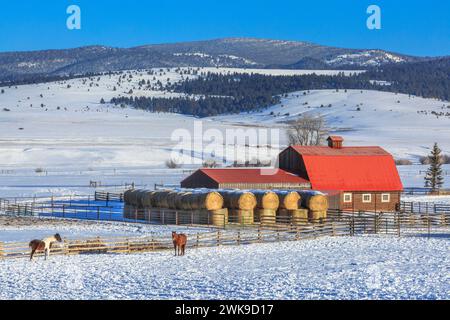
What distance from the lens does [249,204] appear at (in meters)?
41.0

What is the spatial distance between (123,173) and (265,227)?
43523 millimetres

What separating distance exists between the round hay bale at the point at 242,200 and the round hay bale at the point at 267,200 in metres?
0.29

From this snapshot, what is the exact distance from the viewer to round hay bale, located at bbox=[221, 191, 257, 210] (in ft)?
134

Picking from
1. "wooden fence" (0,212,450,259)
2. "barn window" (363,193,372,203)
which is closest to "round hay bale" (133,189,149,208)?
"wooden fence" (0,212,450,259)

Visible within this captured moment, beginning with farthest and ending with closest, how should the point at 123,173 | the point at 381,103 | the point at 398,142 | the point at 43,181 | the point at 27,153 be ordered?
1. the point at 381,103
2. the point at 398,142
3. the point at 27,153
4. the point at 123,173
5. the point at 43,181

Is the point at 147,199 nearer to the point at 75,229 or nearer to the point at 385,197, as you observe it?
the point at 75,229

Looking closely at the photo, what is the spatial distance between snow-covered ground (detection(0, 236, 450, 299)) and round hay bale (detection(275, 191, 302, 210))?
8272 mm

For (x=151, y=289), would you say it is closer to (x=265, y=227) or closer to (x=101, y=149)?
(x=265, y=227)

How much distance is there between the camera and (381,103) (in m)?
198

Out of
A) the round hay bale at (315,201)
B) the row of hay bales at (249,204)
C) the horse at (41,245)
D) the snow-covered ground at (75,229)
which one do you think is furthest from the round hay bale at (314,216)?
the horse at (41,245)

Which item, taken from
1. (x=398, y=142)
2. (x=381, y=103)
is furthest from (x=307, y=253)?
(x=381, y=103)

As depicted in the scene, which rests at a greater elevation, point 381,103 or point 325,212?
point 381,103

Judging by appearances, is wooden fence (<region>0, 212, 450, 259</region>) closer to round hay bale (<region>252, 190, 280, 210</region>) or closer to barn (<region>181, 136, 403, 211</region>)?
round hay bale (<region>252, 190, 280, 210</region>)

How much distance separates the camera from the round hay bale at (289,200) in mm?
41406
